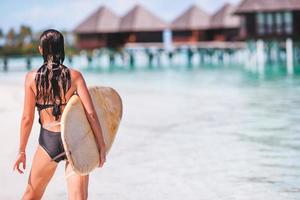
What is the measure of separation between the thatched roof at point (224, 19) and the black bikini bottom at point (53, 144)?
47978 millimetres

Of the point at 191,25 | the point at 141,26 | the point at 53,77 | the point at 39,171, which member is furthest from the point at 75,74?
the point at 191,25

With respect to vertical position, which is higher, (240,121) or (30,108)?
(30,108)

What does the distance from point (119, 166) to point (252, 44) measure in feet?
108

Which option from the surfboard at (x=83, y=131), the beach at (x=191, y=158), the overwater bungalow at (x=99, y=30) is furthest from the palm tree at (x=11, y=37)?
the surfboard at (x=83, y=131)

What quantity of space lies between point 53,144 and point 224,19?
162ft

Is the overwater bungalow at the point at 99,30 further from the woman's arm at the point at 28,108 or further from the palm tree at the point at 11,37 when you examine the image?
the woman's arm at the point at 28,108

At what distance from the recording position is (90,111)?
3.32 metres

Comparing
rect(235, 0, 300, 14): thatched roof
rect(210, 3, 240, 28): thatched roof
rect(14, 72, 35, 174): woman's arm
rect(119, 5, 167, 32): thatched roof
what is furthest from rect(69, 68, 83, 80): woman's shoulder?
rect(119, 5, 167, 32): thatched roof

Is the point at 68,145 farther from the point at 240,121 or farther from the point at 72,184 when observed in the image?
the point at 240,121

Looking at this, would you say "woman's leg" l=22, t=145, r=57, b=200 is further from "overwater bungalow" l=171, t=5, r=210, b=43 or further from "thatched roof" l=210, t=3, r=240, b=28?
"overwater bungalow" l=171, t=5, r=210, b=43

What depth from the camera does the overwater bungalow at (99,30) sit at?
170ft

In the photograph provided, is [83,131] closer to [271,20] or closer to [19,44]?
[271,20]

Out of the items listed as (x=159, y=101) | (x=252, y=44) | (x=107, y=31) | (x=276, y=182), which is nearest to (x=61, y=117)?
(x=276, y=182)

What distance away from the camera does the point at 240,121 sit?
1209 cm
